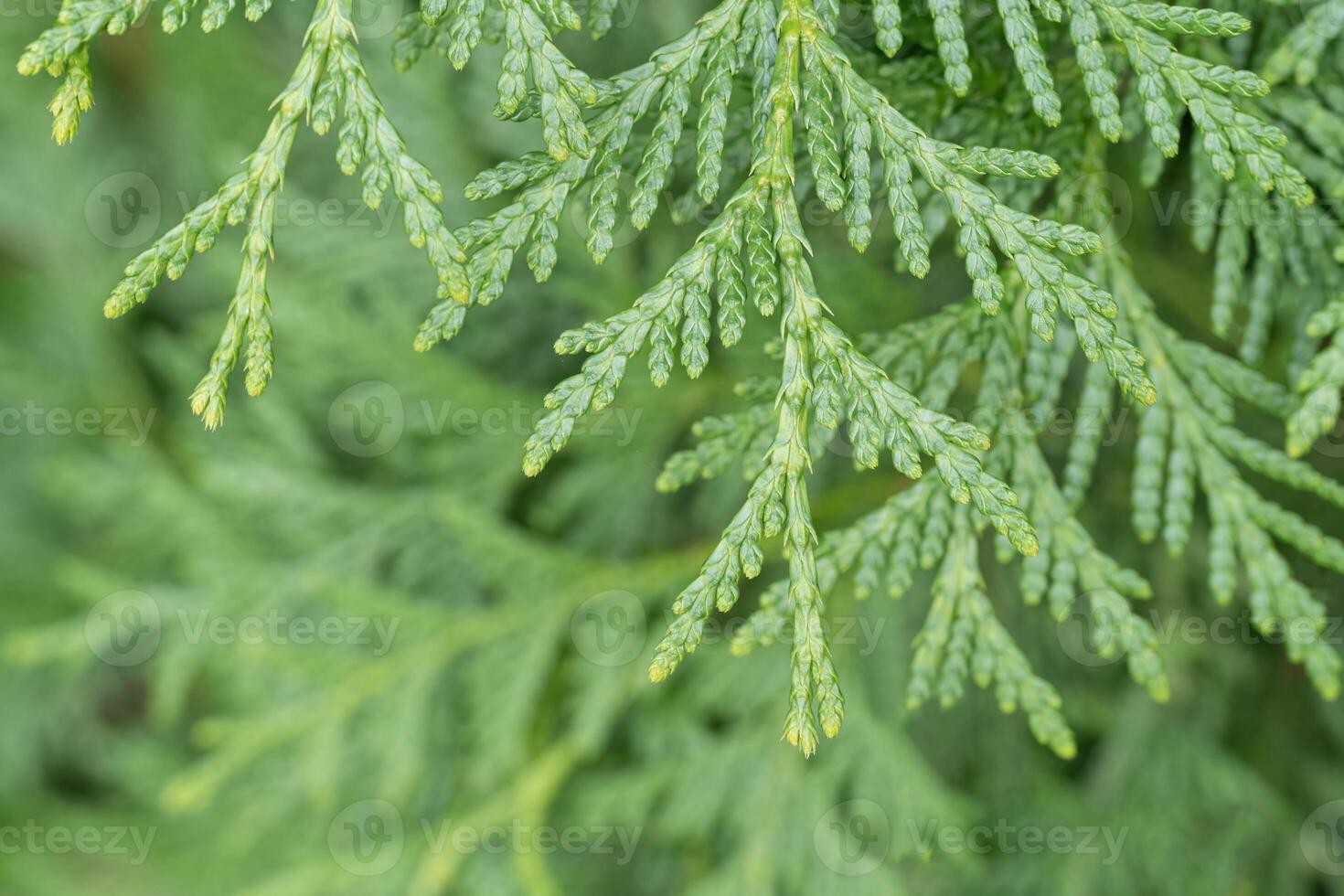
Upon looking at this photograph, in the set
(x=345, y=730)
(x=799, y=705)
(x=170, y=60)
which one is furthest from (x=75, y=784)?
(x=799, y=705)

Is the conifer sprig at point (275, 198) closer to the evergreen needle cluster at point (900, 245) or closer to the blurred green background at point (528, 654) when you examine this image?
the evergreen needle cluster at point (900, 245)

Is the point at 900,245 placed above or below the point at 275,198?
below

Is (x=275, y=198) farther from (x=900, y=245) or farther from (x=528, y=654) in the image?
(x=528, y=654)

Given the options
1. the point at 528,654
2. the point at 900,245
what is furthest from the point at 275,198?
the point at 528,654

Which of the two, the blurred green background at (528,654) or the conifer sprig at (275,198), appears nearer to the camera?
the conifer sprig at (275,198)

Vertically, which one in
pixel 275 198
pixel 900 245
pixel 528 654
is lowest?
pixel 528 654

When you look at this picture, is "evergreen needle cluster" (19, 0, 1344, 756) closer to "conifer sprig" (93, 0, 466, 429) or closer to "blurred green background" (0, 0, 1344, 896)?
"conifer sprig" (93, 0, 466, 429)

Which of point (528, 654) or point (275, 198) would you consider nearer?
point (275, 198)

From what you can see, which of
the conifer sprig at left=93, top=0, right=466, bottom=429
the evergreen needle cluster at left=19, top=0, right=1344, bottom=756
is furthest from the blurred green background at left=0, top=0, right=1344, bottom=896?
the conifer sprig at left=93, top=0, right=466, bottom=429

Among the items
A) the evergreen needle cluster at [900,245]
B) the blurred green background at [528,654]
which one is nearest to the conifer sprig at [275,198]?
the evergreen needle cluster at [900,245]
